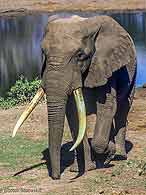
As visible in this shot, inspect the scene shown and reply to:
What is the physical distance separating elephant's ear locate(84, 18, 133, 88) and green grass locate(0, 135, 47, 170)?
5.84ft

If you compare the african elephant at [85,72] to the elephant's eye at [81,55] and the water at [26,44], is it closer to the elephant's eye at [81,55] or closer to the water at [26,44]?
the elephant's eye at [81,55]

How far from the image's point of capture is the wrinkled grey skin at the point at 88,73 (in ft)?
24.1

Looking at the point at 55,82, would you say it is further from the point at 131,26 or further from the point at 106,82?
the point at 131,26

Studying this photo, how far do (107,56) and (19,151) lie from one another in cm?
247

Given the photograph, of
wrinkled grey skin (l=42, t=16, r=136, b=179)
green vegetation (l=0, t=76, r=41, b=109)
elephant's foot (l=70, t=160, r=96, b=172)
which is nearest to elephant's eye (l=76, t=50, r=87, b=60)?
wrinkled grey skin (l=42, t=16, r=136, b=179)

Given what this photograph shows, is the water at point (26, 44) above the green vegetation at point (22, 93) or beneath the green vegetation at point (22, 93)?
beneath

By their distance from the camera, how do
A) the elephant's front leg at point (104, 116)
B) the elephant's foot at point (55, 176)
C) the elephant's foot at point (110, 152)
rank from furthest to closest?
the elephant's foot at point (110, 152) → the elephant's front leg at point (104, 116) → the elephant's foot at point (55, 176)

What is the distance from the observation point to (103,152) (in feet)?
27.3

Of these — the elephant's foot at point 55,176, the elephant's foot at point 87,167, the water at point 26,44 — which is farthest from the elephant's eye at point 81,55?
the water at point 26,44

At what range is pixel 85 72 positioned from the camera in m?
7.86

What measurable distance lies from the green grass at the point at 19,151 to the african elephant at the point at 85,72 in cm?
106

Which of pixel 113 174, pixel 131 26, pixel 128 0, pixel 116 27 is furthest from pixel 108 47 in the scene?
pixel 128 0

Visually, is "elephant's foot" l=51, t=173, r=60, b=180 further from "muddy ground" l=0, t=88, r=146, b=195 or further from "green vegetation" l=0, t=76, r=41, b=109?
"green vegetation" l=0, t=76, r=41, b=109

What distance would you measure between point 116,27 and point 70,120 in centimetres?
128
